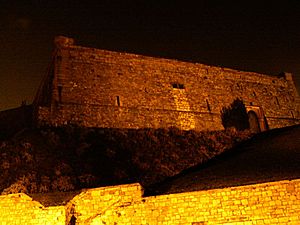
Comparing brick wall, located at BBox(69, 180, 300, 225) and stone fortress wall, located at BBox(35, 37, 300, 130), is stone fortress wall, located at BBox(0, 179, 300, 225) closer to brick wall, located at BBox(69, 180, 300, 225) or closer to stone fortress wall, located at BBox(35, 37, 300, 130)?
brick wall, located at BBox(69, 180, 300, 225)

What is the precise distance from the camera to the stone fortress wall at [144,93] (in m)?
19.3

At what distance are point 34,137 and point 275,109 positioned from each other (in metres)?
19.7

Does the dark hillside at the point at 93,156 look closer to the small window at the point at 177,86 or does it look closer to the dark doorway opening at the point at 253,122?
the small window at the point at 177,86

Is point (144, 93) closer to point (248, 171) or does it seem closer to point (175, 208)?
point (248, 171)

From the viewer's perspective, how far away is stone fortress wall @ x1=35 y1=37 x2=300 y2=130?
19.3 metres

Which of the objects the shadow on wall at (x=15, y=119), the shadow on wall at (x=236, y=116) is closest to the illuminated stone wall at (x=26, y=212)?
the shadow on wall at (x=15, y=119)

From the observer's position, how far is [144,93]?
22.0 metres

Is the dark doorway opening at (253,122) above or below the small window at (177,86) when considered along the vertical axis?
below

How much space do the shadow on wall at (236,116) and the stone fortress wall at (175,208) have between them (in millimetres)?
16494

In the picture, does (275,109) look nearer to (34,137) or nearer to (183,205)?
(34,137)

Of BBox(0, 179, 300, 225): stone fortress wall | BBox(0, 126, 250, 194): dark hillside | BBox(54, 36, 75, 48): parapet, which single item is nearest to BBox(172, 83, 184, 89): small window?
BBox(0, 126, 250, 194): dark hillside

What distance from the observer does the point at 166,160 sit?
1577cm

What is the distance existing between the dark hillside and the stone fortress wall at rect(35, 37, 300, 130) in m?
1.50

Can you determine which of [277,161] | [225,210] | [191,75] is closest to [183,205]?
[225,210]
